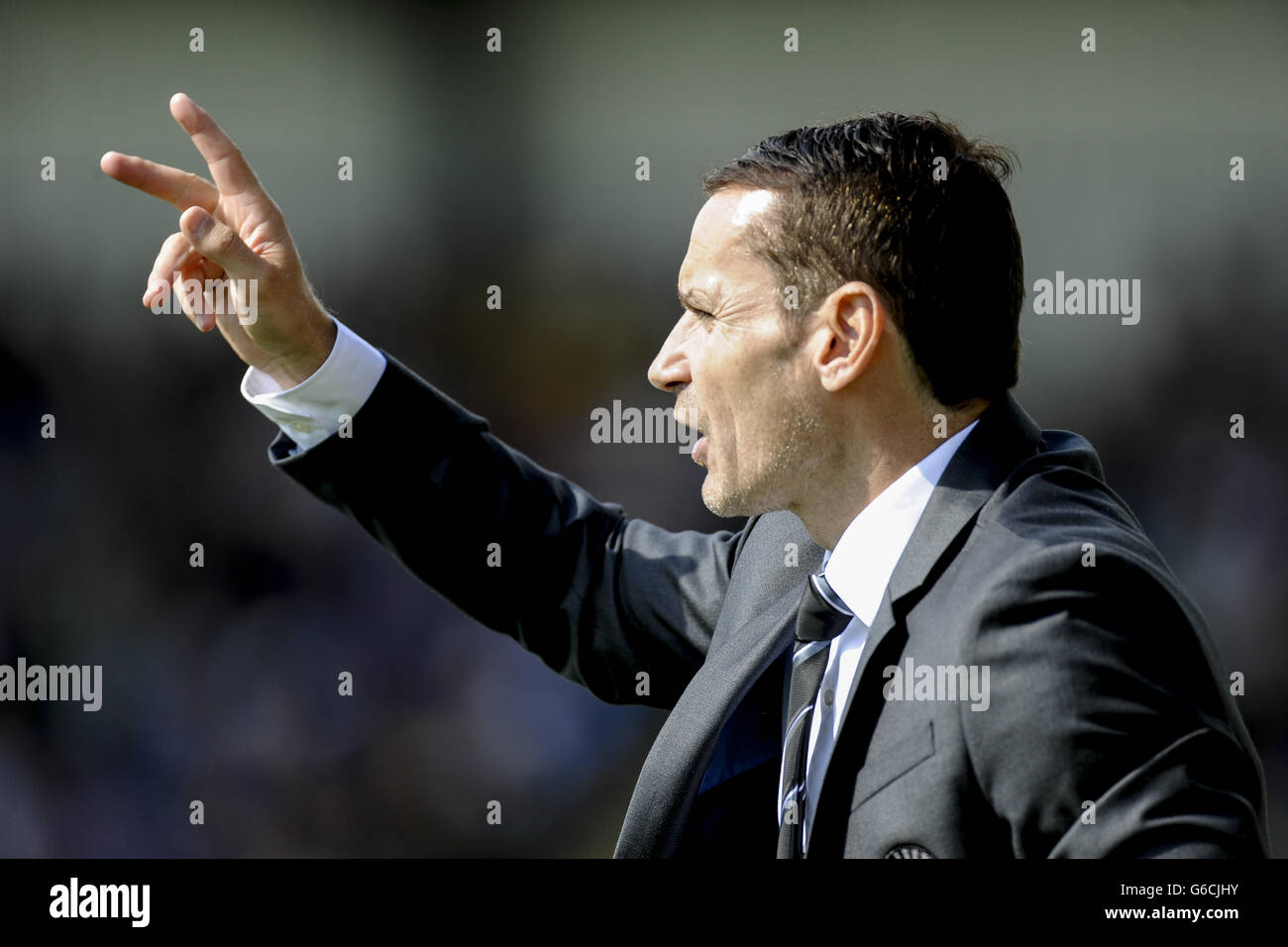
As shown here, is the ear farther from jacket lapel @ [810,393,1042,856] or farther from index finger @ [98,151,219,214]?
index finger @ [98,151,219,214]

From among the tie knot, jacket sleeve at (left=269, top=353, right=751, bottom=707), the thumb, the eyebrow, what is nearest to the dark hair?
the eyebrow

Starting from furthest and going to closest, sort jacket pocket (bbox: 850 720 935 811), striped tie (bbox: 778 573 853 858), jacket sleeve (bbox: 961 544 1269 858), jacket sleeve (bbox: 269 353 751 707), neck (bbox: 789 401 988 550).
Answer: jacket sleeve (bbox: 269 353 751 707) < neck (bbox: 789 401 988 550) < striped tie (bbox: 778 573 853 858) < jacket pocket (bbox: 850 720 935 811) < jacket sleeve (bbox: 961 544 1269 858)

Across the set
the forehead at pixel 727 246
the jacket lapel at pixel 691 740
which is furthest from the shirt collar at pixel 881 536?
the forehead at pixel 727 246

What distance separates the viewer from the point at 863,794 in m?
1.37

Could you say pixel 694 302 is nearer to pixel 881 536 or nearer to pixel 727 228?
pixel 727 228

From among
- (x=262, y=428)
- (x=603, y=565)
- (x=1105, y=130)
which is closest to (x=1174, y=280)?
(x=1105, y=130)

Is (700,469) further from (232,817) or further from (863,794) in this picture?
(863,794)

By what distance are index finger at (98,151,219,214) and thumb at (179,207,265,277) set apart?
8cm

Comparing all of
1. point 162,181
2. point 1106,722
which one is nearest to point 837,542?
point 1106,722

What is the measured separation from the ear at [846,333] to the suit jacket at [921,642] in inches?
6.5

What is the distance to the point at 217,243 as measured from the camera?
162 centimetres

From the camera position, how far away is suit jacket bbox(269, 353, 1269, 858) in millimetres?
1223

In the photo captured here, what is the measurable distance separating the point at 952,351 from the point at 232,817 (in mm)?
2884

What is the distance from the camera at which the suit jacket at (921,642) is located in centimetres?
122
